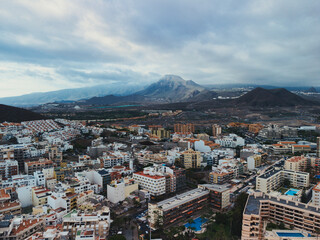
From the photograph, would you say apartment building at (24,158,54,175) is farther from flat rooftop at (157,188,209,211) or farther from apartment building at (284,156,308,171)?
apartment building at (284,156,308,171)

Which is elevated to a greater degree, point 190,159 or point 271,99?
point 271,99

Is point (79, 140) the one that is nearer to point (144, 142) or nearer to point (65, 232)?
point (144, 142)

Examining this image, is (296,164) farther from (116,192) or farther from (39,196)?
(39,196)

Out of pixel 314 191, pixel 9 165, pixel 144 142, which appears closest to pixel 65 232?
pixel 9 165

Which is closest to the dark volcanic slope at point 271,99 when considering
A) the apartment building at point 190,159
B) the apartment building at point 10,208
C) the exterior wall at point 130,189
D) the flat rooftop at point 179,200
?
the apartment building at point 190,159

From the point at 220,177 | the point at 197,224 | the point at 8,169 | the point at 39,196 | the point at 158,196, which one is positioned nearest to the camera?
the point at 197,224

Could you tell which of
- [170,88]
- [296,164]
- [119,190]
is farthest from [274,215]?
[170,88]
